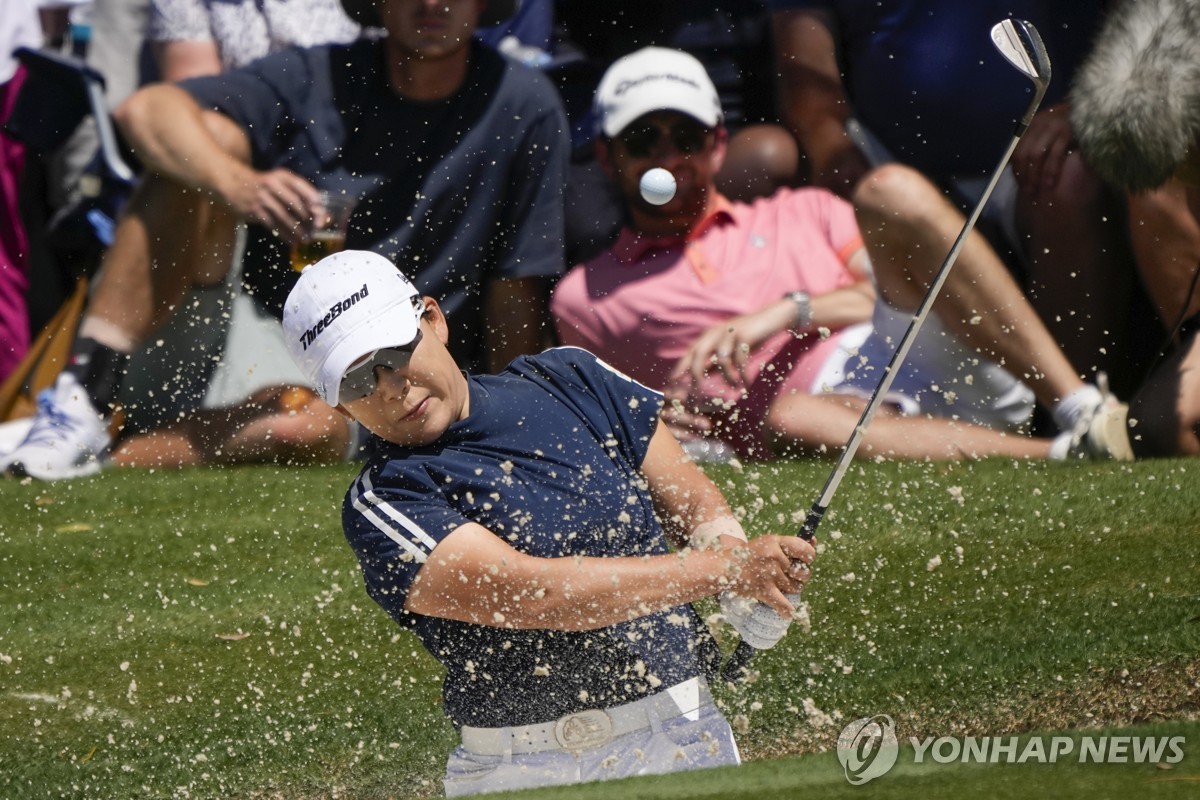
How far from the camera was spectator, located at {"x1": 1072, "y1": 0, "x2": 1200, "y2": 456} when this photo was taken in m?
6.68

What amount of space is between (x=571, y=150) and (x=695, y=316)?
3.39 ft

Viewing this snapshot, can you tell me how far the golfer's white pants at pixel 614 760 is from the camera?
3404mm

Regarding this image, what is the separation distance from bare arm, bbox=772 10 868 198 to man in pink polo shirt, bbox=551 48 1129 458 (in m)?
0.16

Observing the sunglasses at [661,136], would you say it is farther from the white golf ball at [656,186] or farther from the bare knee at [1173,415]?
the bare knee at [1173,415]

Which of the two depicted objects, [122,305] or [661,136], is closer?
[661,136]

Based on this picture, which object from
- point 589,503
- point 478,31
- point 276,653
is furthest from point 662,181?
point 589,503

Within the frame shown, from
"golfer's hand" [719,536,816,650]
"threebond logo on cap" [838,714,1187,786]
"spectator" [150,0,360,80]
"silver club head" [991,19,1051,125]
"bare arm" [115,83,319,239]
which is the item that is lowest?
"bare arm" [115,83,319,239]

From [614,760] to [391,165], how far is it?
15.4 feet

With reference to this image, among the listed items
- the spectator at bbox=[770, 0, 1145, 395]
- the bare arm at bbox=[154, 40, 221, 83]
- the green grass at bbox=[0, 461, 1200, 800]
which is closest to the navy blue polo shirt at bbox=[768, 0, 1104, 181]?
the spectator at bbox=[770, 0, 1145, 395]

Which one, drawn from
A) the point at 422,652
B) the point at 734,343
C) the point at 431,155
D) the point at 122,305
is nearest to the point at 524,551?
the point at 422,652

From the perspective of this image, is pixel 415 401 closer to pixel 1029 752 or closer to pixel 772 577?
pixel 772 577

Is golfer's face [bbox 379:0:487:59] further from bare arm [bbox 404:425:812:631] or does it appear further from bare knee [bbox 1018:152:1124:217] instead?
bare arm [bbox 404:425:812:631]

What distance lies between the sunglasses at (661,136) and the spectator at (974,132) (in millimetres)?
476

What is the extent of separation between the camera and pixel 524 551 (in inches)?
133
